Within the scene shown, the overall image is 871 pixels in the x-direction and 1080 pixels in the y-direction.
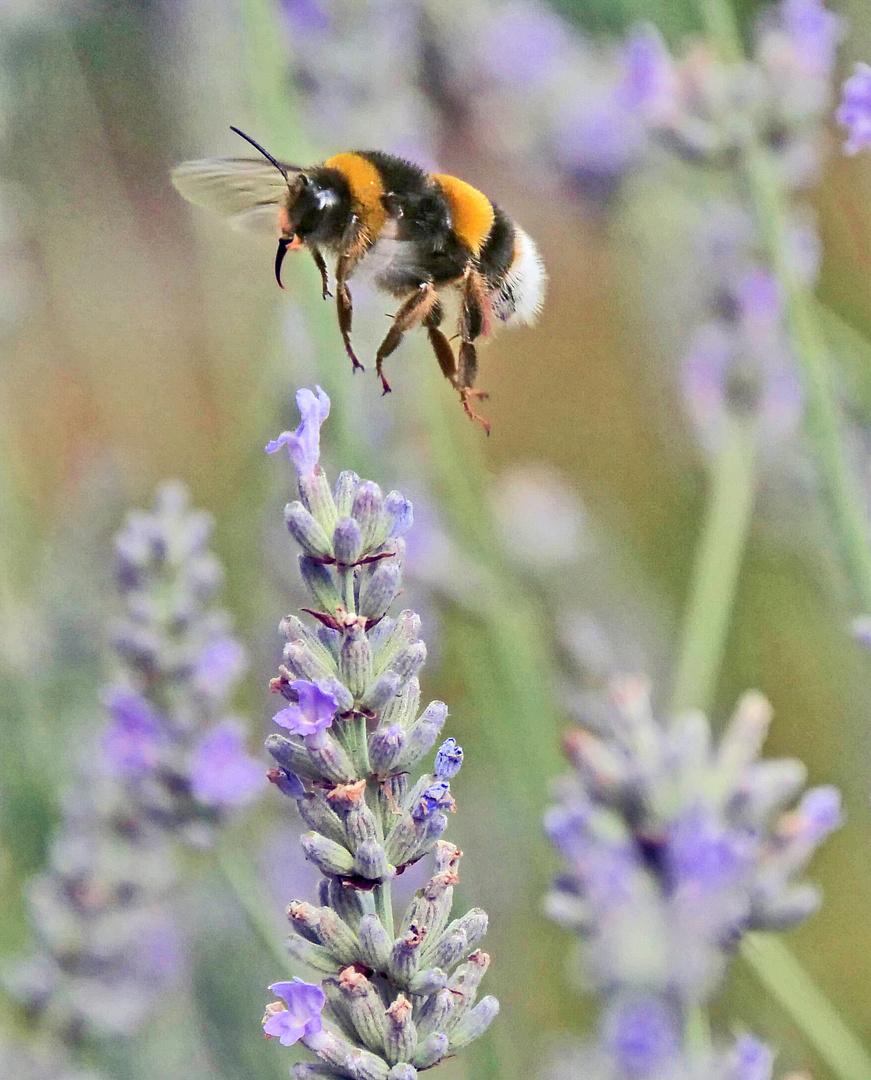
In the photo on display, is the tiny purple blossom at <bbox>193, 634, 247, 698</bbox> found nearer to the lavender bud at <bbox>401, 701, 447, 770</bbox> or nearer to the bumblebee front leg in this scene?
the bumblebee front leg

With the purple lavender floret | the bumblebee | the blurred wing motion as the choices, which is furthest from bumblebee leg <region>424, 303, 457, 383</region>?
the purple lavender floret

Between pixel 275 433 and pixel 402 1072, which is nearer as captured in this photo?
pixel 402 1072

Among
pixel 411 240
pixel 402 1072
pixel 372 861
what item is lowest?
pixel 402 1072

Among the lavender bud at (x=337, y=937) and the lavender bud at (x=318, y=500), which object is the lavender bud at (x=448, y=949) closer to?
the lavender bud at (x=337, y=937)

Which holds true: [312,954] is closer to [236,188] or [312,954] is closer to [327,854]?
[327,854]

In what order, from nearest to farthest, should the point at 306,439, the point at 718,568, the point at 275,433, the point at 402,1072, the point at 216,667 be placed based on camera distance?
the point at 402,1072
the point at 306,439
the point at 216,667
the point at 718,568
the point at 275,433

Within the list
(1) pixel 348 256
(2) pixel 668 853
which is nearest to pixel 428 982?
(2) pixel 668 853

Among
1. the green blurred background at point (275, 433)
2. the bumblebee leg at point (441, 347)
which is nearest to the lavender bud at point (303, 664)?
the bumblebee leg at point (441, 347)
